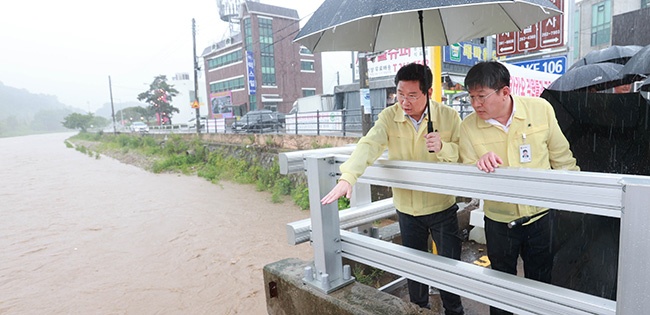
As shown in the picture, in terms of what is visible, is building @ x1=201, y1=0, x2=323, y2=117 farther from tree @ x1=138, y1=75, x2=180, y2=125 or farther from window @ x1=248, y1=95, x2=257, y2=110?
tree @ x1=138, y1=75, x2=180, y2=125

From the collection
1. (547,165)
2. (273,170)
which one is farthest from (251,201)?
(547,165)

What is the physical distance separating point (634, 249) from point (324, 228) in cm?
114

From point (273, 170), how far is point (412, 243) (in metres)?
9.86

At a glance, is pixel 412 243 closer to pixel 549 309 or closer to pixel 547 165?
pixel 547 165

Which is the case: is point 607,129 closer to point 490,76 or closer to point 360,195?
point 490,76

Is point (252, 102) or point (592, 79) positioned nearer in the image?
point (592, 79)

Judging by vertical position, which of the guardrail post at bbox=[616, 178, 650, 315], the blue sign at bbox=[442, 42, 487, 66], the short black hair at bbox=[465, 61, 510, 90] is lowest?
the guardrail post at bbox=[616, 178, 650, 315]

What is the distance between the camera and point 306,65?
118 feet

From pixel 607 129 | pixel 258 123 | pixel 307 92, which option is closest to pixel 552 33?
pixel 607 129

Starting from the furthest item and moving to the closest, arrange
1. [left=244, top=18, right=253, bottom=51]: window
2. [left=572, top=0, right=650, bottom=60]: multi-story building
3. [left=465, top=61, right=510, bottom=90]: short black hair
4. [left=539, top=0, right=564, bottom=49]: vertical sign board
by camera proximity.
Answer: [left=244, top=18, right=253, bottom=51]: window
[left=572, top=0, right=650, bottom=60]: multi-story building
[left=539, top=0, right=564, bottom=49]: vertical sign board
[left=465, top=61, right=510, bottom=90]: short black hair

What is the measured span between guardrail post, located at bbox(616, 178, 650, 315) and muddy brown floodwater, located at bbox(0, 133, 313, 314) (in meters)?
4.64

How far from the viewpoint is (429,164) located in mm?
1380

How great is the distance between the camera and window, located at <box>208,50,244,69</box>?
3366 cm

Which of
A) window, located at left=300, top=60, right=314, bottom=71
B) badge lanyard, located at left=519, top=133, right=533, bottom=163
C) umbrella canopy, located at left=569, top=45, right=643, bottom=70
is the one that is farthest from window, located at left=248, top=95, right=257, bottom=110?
badge lanyard, located at left=519, top=133, right=533, bottom=163
